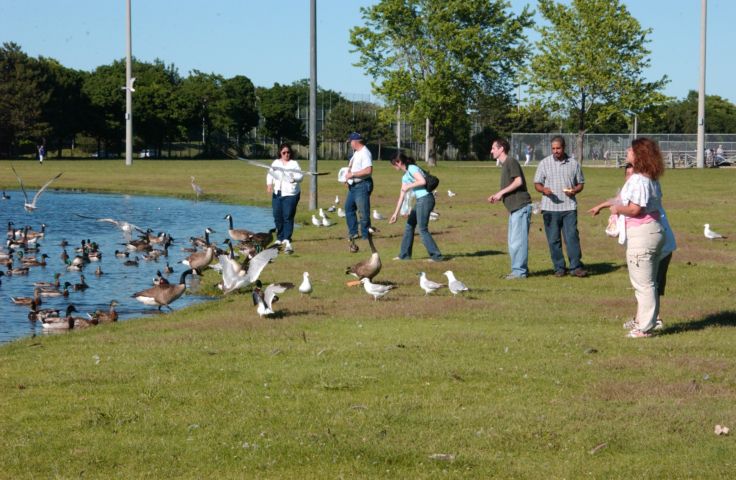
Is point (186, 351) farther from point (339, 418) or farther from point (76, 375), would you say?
point (339, 418)

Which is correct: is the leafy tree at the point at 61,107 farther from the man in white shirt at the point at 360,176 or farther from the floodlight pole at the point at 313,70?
the man in white shirt at the point at 360,176

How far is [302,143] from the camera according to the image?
14425cm

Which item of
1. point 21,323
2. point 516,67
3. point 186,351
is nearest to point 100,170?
point 516,67

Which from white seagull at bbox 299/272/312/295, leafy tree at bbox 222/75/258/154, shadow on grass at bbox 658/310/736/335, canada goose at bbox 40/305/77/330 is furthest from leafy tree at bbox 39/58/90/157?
shadow on grass at bbox 658/310/736/335

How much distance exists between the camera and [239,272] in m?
17.3

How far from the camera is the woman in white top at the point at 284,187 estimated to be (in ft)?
75.7

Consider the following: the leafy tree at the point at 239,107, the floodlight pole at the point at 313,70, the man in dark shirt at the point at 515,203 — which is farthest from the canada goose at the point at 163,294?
the leafy tree at the point at 239,107

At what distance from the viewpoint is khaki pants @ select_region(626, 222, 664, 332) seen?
40.8 ft

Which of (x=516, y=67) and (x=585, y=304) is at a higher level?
(x=516, y=67)

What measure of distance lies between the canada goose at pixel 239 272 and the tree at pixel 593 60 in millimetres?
66089

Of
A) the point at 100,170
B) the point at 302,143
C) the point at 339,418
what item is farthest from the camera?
the point at 302,143

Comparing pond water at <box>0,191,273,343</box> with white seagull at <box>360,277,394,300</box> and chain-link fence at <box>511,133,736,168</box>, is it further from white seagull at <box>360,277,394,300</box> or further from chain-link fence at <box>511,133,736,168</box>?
chain-link fence at <box>511,133,736,168</box>

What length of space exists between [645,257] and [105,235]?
23.1 m

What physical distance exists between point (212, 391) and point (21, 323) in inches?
329
